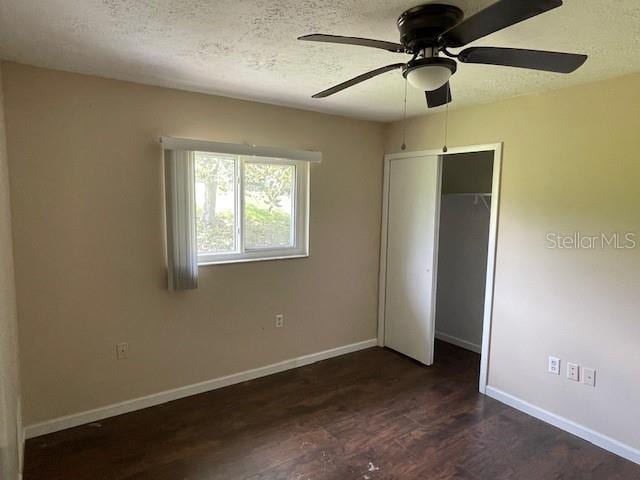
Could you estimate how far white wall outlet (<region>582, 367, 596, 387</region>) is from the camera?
8.14 feet

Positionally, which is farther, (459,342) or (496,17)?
(459,342)

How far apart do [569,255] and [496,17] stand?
194 centimetres

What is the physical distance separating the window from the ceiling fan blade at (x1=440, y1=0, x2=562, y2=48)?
2.02 metres

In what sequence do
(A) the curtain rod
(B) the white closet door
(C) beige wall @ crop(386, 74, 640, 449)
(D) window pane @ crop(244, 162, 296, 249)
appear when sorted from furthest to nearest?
(B) the white closet door < (D) window pane @ crop(244, 162, 296, 249) < (A) the curtain rod < (C) beige wall @ crop(386, 74, 640, 449)

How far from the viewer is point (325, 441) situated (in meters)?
2.46

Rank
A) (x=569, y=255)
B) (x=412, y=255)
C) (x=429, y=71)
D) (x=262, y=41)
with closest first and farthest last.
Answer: (x=429, y=71) < (x=262, y=41) < (x=569, y=255) < (x=412, y=255)

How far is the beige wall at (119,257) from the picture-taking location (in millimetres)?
2340

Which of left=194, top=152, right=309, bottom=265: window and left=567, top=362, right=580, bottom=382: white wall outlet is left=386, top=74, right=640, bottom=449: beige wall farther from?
left=194, top=152, right=309, bottom=265: window

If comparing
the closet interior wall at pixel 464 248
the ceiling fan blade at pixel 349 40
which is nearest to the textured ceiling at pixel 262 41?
the ceiling fan blade at pixel 349 40

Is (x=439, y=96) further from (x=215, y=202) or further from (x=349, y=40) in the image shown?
(x=215, y=202)

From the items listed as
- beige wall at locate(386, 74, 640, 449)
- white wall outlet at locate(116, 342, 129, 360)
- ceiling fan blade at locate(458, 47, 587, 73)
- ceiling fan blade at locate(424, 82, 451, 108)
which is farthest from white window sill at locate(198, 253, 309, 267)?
ceiling fan blade at locate(458, 47, 587, 73)

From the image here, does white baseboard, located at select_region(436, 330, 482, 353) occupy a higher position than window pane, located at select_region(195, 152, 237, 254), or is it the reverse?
window pane, located at select_region(195, 152, 237, 254)

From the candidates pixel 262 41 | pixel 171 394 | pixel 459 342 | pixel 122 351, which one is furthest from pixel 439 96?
pixel 459 342

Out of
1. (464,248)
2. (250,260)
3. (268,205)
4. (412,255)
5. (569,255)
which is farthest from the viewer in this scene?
(464,248)
